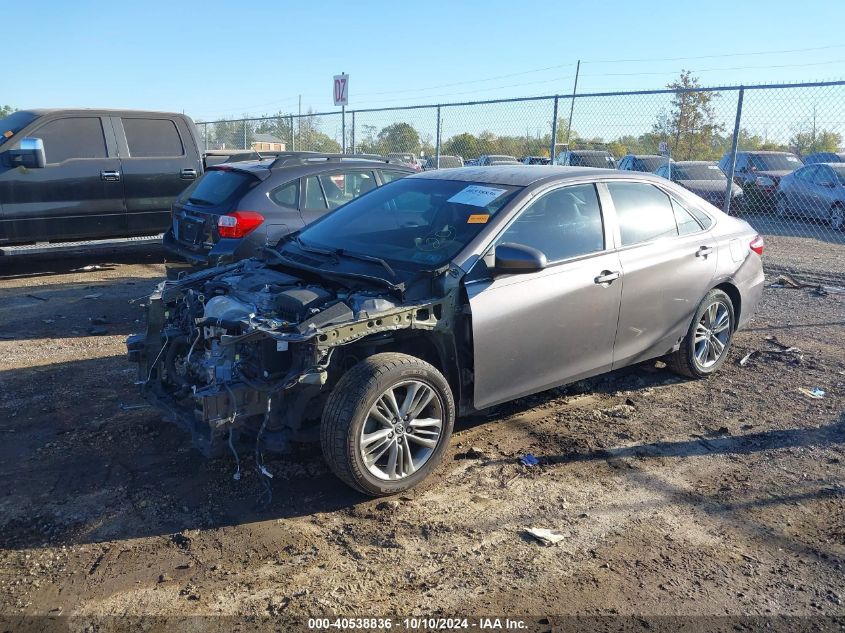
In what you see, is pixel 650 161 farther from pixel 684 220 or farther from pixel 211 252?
pixel 211 252

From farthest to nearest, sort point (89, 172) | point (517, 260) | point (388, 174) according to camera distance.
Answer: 1. point (89, 172)
2. point (388, 174)
3. point (517, 260)

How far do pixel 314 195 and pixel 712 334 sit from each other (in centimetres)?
426

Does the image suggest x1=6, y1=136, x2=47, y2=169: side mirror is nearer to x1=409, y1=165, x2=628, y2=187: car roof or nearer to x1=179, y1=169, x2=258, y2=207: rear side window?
x1=179, y1=169, x2=258, y2=207: rear side window

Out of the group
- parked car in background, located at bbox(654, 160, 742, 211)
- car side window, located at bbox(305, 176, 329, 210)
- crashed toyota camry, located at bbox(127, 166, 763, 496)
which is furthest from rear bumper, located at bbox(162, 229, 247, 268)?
parked car in background, located at bbox(654, 160, 742, 211)

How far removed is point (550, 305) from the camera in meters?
4.52

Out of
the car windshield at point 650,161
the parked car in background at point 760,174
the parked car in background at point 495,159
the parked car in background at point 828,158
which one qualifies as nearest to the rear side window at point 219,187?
the parked car in background at point 760,174

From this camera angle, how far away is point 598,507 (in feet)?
12.9

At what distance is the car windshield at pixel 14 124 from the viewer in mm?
9127

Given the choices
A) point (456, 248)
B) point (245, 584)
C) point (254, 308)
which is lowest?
point (245, 584)

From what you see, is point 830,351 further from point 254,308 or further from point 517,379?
point 254,308

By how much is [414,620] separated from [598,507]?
141 cm

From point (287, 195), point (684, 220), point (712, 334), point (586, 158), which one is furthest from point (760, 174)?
point (287, 195)

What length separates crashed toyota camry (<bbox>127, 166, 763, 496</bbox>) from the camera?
3773 millimetres

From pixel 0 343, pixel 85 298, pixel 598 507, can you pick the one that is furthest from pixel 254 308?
pixel 85 298
